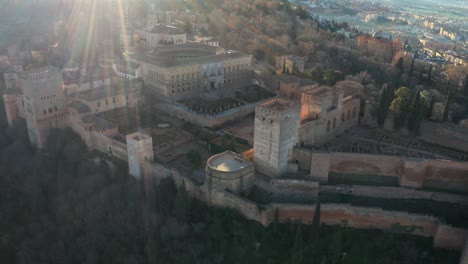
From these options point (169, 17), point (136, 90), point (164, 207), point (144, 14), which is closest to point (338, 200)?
point (164, 207)

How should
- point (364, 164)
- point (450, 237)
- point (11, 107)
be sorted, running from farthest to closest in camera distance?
point (11, 107) → point (364, 164) → point (450, 237)

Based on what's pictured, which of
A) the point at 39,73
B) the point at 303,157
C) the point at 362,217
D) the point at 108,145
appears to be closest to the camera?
the point at 362,217

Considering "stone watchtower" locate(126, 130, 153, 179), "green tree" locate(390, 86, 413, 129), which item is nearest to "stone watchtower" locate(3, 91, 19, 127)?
"stone watchtower" locate(126, 130, 153, 179)

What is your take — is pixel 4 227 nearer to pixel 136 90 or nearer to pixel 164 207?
pixel 164 207

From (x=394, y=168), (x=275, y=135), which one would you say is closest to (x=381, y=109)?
(x=394, y=168)

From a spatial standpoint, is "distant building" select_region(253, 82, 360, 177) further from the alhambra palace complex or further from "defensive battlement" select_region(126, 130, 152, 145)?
"defensive battlement" select_region(126, 130, 152, 145)

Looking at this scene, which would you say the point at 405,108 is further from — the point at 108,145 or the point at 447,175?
the point at 108,145
